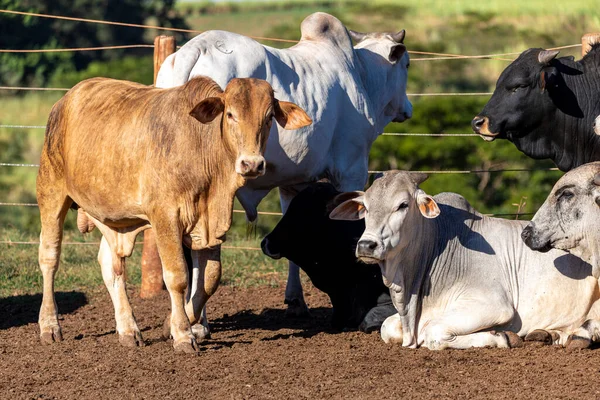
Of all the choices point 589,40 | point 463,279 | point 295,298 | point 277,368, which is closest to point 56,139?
point 295,298

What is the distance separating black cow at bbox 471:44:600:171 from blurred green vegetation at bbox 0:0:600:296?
176 centimetres

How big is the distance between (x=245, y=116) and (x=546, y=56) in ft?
7.06

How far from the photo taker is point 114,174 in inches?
246

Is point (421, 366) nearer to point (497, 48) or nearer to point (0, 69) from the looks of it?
point (0, 69)

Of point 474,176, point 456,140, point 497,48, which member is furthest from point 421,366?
point 497,48

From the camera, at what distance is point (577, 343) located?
6027mm

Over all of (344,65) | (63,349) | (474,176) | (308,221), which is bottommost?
(474,176)

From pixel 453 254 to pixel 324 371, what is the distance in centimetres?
125

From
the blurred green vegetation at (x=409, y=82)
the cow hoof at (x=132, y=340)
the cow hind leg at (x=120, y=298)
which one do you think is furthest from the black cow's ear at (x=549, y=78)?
the cow hoof at (x=132, y=340)

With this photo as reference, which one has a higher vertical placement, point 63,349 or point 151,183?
point 151,183

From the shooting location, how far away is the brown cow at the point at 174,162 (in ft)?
19.5

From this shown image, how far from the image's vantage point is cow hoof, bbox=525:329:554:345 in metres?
6.22

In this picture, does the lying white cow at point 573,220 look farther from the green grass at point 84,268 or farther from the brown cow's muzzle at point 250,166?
the green grass at point 84,268

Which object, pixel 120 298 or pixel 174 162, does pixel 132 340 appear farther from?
pixel 174 162
